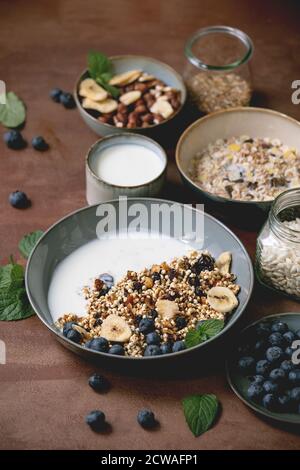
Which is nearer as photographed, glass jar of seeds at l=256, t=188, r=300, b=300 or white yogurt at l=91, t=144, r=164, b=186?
glass jar of seeds at l=256, t=188, r=300, b=300

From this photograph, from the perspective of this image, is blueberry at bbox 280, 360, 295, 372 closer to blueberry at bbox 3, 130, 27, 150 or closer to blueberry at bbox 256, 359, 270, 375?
blueberry at bbox 256, 359, 270, 375

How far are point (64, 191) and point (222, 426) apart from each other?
26.2 inches

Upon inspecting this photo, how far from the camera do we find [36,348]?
4.39 feet

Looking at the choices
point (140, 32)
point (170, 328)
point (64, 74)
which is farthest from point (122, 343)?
point (140, 32)

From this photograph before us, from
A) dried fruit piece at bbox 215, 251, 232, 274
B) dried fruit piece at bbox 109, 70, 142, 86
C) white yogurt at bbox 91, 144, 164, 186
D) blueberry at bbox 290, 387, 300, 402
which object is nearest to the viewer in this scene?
blueberry at bbox 290, 387, 300, 402

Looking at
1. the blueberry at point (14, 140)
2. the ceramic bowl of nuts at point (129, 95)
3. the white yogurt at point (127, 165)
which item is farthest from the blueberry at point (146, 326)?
the blueberry at point (14, 140)

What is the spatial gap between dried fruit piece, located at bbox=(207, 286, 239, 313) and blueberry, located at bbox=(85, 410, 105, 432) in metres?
0.29

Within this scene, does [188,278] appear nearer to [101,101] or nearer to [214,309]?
[214,309]

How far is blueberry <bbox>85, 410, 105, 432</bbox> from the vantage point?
121 cm

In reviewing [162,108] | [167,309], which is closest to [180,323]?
[167,309]

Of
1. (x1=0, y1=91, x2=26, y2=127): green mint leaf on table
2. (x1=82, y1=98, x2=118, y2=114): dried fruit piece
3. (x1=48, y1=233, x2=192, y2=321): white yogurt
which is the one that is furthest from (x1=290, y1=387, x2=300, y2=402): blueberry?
(x1=0, y1=91, x2=26, y2=127): green mint leaf on table

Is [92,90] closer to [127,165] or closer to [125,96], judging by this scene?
[125,96]

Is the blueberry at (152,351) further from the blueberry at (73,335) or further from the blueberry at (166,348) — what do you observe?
the blueberry at (73,335)

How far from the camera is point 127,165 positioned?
1.58 m
